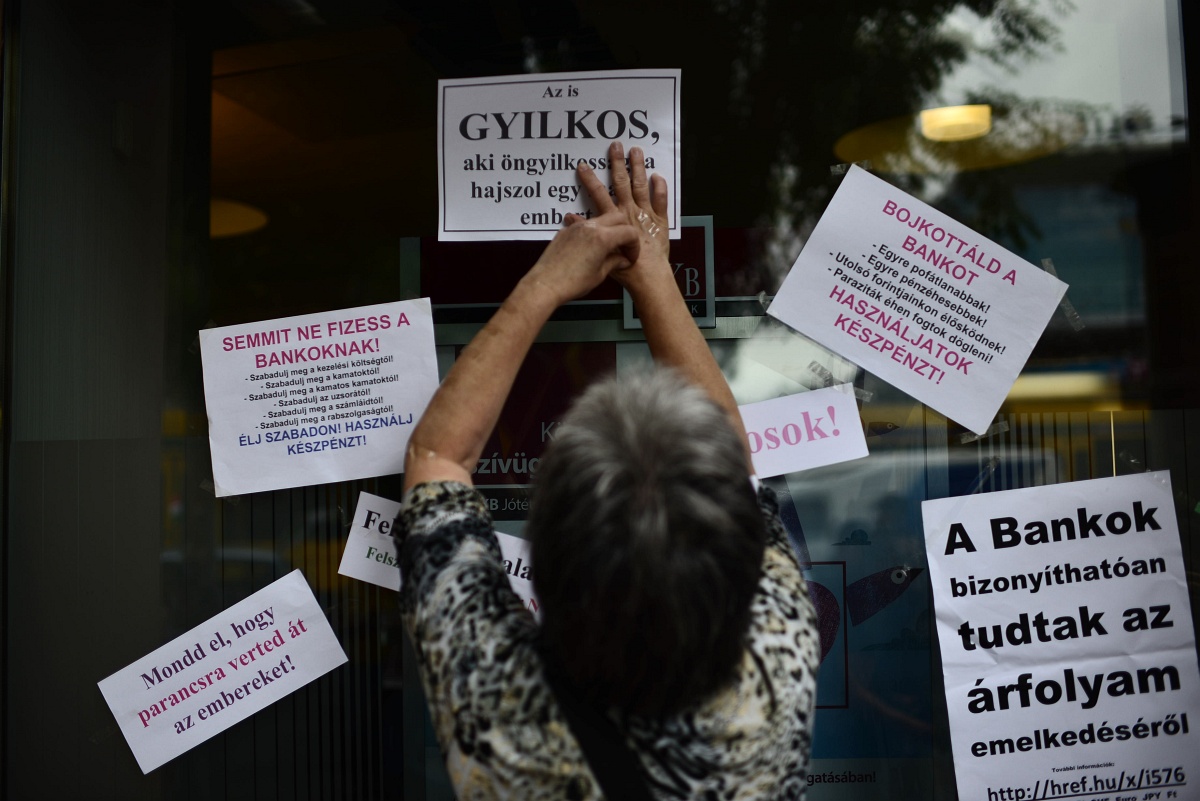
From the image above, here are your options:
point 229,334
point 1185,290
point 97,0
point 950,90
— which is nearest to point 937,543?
point 1185,290

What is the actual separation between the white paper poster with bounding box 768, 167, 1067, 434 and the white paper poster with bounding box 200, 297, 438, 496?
79 centimetres

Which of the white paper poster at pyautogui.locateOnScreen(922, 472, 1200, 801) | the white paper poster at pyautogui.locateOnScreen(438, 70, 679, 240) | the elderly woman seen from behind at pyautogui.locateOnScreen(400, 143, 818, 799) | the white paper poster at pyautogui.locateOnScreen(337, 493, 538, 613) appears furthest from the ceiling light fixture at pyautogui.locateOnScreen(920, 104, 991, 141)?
the white paper poster at pyautogui.locateOnScreen(337, 493, 538, 613)

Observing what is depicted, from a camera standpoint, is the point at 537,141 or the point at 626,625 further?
the point at 537,141

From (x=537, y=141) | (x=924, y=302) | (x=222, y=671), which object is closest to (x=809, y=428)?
(x=924, y=302)

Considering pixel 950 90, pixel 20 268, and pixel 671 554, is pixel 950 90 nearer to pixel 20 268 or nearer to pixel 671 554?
pixel 671 554

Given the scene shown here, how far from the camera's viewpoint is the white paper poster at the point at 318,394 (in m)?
1.95

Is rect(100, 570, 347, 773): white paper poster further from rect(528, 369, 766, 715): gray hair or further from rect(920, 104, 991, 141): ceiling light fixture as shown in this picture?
rect(920, 104, 991, 141): ceiling light fixture

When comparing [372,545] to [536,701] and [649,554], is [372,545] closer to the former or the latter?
[536,701]

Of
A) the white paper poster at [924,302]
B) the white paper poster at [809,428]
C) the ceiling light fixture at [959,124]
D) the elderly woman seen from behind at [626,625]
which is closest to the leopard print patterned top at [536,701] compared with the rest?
the elderly woman seen from behind at [626,625]

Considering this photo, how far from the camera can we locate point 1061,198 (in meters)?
1.97

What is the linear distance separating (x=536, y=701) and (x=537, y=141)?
117cm

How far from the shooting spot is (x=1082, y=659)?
1.86m

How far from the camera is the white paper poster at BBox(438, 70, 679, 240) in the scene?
6.20ft

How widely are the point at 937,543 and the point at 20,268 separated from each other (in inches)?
81.0
